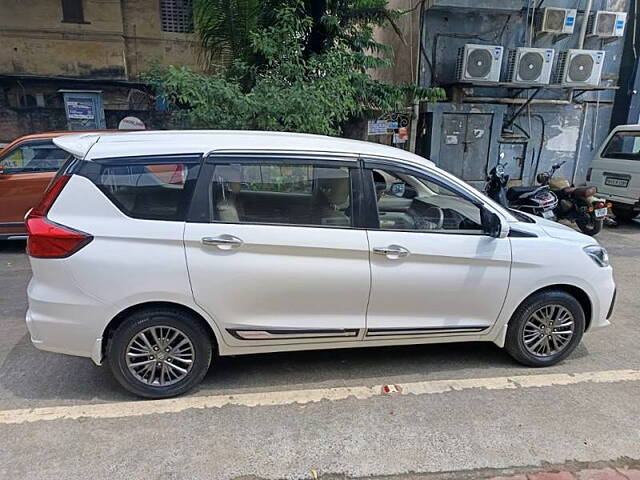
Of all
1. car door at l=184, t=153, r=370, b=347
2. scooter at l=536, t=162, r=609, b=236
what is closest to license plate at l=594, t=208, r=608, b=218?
scooter at l=536, t=162, r=609, b=236

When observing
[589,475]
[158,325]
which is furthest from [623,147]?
[158,325]

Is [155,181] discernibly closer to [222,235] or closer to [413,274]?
[222,235]

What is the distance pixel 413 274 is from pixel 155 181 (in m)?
1.84

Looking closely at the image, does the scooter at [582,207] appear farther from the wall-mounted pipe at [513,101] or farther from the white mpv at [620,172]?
the wall-mounted pipe at [513,101]

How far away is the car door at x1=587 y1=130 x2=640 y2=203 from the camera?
799cm

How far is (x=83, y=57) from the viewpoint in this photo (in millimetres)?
10539

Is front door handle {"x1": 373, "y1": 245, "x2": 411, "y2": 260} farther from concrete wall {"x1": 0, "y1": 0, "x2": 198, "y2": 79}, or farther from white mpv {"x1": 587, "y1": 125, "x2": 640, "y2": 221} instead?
concrete wall {"x1": 0, "y1": 0, "x2": 198, "y2": 79}

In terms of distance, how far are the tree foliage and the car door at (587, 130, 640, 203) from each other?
406 centimetres

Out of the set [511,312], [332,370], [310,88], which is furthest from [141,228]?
[310,88]

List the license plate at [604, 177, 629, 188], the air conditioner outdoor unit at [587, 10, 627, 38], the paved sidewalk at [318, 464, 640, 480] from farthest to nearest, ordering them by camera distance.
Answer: the air conditioner outdoor unit at [587, 10, 627, 38] < the license plate at [604, 177, 629, 188] < the paved sidewalk at [318, 464, 640, 480]

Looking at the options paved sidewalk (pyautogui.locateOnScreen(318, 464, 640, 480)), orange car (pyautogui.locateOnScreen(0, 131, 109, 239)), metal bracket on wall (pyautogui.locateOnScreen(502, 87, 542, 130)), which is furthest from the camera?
metal bracket on wall (pyautogui.locateOnScreen(502, 87, 542, 130))

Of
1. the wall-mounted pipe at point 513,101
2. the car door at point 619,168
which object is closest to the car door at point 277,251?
the car door at point 619,168

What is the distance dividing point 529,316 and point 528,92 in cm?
966

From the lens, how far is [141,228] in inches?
106
